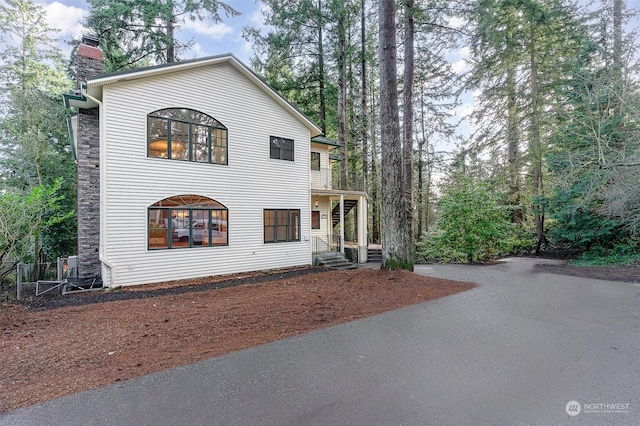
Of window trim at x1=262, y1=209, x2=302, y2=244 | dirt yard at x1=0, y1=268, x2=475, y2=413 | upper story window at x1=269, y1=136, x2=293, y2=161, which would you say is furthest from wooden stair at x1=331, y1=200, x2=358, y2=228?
dirt yard at x1=0, y1=268, x2=475, y2=413

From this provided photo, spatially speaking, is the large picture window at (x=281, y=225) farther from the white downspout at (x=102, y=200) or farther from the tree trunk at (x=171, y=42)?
the tree trunk at (x=171, y=42)

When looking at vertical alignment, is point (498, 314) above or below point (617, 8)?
below

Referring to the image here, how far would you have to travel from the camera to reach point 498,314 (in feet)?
17.4

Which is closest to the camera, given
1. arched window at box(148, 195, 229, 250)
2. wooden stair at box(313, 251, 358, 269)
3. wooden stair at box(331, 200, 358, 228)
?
arched window at box(148, 195, 229, 250)

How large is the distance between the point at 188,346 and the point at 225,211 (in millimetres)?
6359

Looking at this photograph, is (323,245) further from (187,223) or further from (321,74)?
(321,74)

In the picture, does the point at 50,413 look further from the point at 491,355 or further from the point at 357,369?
the point at 491,355

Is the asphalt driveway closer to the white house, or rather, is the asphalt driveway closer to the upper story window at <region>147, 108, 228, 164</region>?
the white house

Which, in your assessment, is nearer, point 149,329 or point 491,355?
point 491,355

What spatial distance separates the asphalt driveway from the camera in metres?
2.48

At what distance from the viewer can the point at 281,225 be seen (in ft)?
37.4

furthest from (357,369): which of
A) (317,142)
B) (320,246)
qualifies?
(317,142)

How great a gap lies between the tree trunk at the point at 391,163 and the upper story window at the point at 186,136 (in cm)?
562

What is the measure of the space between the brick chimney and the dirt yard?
1.31 metres
